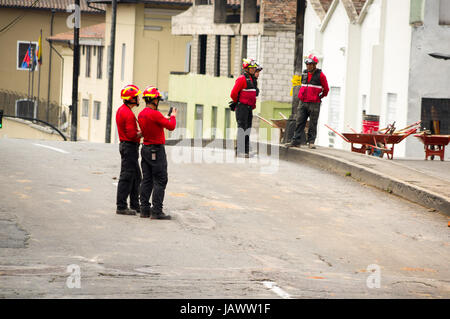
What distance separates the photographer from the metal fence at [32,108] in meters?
67.4

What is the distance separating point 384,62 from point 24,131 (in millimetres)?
36758

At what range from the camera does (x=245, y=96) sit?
62.3ft

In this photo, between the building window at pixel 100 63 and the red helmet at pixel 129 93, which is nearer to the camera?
the red helmet at pixel 129 93

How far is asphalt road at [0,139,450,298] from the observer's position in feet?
29.8

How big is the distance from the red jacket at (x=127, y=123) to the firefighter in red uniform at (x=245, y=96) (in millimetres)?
6066

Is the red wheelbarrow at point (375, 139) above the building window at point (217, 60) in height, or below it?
below

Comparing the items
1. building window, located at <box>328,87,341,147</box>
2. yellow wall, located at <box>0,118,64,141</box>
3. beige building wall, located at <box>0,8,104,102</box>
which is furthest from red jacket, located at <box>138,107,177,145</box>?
beige building wall, located at <box>0,8,104,102</box>

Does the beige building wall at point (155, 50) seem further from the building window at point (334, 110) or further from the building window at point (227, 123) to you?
the building window at point (334, 110)

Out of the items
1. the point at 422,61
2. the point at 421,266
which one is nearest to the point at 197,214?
the point at 421,266

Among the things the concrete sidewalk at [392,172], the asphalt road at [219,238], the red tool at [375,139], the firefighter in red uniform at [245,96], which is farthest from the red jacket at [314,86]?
the red tool at [375,139]

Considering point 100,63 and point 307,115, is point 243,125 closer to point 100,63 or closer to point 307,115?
point 307,115

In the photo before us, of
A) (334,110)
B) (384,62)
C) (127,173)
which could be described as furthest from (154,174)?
(334,110)

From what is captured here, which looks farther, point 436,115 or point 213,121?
point 213,121

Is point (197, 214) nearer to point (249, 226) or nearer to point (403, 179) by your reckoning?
point (249, 226)
